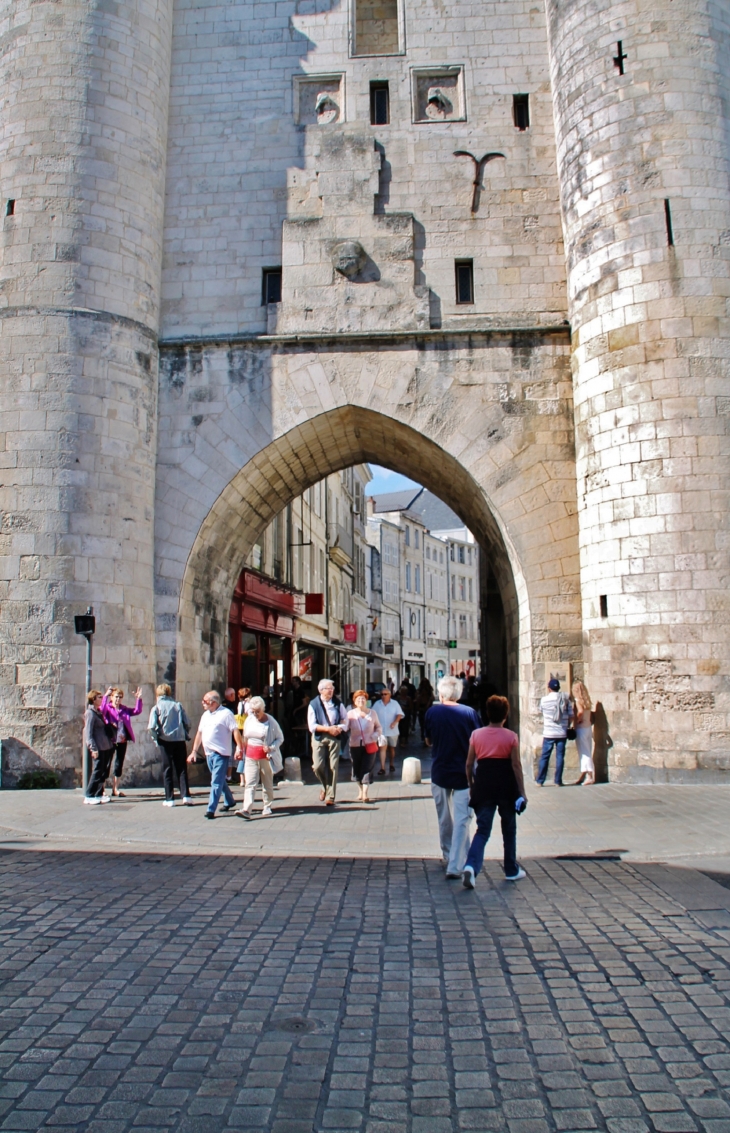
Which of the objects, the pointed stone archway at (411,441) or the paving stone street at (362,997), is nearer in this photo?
the paving stone street at (362,997)

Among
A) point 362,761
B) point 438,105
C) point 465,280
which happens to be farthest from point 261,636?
point 438,105

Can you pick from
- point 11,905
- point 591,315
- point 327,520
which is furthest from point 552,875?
point 327,520

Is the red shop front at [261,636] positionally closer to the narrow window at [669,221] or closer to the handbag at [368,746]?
the handbag at [368,746]

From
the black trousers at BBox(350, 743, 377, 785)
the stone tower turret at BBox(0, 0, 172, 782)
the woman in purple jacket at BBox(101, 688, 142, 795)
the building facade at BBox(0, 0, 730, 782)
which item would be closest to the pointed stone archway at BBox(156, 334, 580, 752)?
the building facade at BBox(0, 0, 730, 782)

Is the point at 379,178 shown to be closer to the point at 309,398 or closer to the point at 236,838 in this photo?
the point at 309,398

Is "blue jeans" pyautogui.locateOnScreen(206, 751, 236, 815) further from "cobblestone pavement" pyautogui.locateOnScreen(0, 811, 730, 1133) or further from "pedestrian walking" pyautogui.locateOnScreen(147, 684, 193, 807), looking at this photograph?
"cobblestone pavement" pyautogui.locateOnScreen(0, 811, 730, 1133)

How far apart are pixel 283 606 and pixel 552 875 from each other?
14.4 metres

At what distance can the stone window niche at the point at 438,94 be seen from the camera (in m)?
13.3

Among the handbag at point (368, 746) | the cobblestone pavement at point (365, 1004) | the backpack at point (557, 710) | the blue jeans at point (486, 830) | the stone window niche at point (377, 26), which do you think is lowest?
the cobblestone pavement at point (365, 1004)

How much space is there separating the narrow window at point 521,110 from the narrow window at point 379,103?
6.26ft

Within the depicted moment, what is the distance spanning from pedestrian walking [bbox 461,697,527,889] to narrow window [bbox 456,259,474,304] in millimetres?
8427

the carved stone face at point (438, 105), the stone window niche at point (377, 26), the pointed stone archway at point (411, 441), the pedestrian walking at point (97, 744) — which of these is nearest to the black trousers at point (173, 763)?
the pedestrian walking at point (97, 744)

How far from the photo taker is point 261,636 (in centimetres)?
1858

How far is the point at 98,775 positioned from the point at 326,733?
2.52m
